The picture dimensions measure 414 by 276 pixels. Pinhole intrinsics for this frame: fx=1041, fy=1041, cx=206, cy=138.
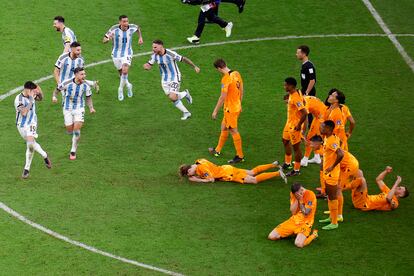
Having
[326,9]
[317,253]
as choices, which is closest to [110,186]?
[317,253]

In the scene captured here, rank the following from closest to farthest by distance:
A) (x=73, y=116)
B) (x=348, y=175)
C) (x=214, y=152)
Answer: (x=348, y=175) → (x=73, y=116) → (x=214, y=152)

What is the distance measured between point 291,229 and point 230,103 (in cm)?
451

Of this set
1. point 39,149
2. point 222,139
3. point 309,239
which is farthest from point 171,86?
point 309,239

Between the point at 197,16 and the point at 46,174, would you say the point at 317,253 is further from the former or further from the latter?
the point at 197,16

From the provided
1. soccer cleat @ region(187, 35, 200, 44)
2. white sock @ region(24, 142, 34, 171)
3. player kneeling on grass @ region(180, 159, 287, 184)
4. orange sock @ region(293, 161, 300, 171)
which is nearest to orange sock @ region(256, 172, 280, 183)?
player kneeling on grass @ region(180, 159, 287, 184)

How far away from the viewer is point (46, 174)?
2367 cm

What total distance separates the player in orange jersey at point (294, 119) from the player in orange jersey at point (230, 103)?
1269 millimetres

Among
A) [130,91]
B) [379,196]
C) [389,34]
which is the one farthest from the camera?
[389,34]

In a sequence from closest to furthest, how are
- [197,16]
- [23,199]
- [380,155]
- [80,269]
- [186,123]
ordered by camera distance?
[80,269] → [23,199] → [380,155] → [186,123] → [197,16]

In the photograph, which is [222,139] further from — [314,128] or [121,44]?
[121,44]

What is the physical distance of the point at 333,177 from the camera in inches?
837

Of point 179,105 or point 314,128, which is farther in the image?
point 179,105

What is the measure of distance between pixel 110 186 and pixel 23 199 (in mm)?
1975

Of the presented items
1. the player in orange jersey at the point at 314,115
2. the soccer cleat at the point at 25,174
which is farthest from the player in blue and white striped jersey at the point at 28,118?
the player in orange jersey at the point at 314,115
